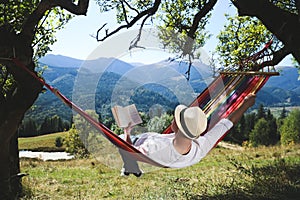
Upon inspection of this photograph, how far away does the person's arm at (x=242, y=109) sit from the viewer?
→ 8.35ft

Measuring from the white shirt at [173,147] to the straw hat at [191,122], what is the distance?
102 millimetres

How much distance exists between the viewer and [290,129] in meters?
10.2

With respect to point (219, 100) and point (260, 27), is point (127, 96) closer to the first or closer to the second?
point (219, 100)

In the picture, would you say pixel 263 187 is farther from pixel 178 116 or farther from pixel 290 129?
pixel 290 129

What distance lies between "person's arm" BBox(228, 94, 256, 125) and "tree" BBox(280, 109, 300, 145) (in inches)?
304

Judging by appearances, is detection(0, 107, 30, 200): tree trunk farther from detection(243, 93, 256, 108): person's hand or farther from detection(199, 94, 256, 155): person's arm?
detection(243, 93, 256, 108): person's hand

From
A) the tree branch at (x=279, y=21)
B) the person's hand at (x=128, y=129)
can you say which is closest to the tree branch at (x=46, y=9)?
the person's hand at (x=128, y=129)

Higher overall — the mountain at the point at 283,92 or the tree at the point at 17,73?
the tree at the point at 17,73

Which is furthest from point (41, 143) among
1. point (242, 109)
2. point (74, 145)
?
point (242, 109)

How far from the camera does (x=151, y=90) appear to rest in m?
2.74

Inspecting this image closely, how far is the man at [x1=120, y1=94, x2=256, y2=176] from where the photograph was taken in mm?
2225

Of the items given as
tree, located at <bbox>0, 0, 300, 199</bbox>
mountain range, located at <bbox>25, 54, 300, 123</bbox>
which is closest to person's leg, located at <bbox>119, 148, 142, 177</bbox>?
mountain range, located at <bbox>25, 54, 300, 123</bbox>

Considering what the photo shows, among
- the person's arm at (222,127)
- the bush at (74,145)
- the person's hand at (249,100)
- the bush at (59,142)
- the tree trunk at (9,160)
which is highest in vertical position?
the person's hand at (249,100)

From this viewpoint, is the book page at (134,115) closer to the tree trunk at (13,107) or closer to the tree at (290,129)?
the tree trunk at (13,107)
